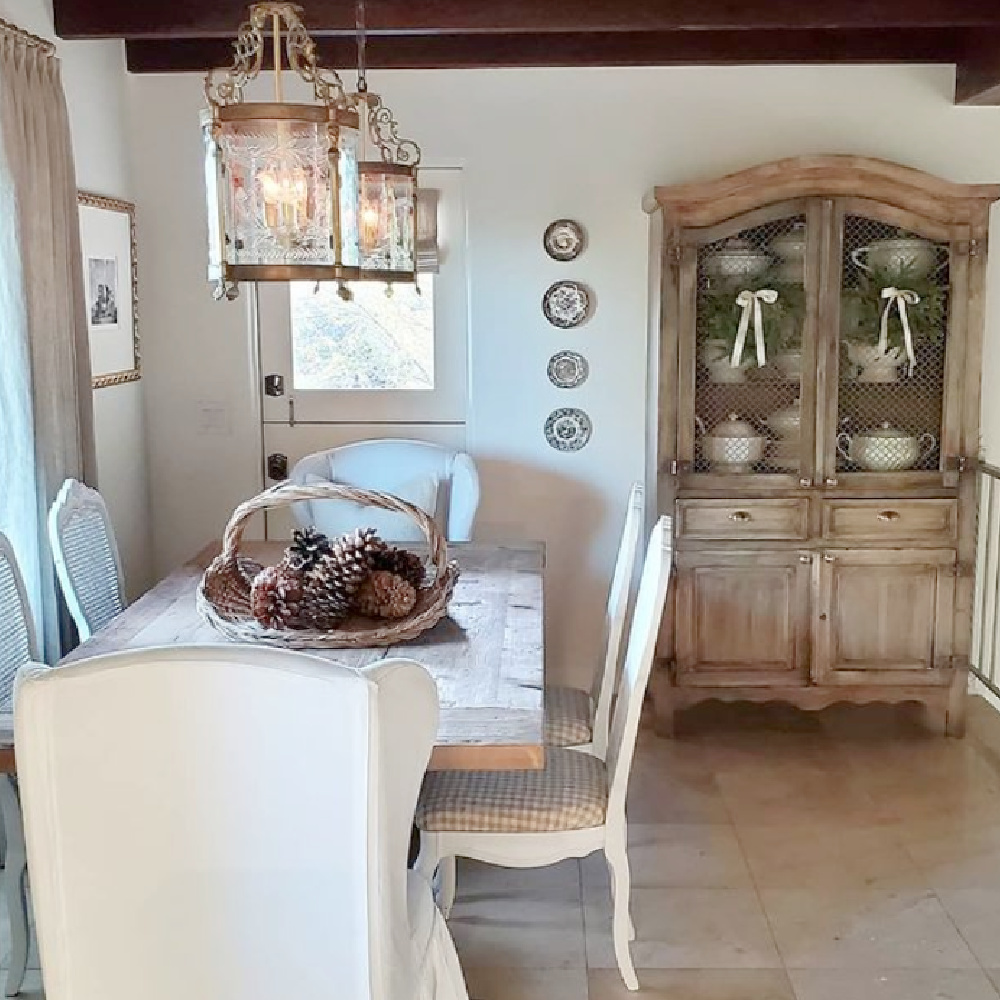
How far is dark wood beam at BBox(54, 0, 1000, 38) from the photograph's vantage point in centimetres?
360

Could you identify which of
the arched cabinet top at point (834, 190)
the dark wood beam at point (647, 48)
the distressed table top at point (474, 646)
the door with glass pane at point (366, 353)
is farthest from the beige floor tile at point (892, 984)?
the dark wood beam at point (647, 48)

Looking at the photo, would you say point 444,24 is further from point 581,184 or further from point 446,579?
point 446,579

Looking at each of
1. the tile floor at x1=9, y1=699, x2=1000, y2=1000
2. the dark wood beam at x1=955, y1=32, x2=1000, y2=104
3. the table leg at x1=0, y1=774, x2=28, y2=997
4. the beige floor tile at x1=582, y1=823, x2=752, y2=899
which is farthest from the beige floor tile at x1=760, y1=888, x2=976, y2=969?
the dark wood beam at x1=955, y1=32, x2=1000, y2=104

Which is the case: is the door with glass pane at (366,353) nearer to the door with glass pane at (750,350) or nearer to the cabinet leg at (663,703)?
the door with glass pane at (750,350)

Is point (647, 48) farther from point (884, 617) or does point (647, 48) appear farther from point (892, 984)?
point (892, 984)

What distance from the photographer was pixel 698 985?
2730 millimetres

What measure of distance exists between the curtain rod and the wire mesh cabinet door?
246 cm

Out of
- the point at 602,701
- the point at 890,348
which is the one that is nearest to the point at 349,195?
the point at 602,701

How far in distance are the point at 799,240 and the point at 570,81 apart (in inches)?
40.6

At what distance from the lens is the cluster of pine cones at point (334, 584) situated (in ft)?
8.68

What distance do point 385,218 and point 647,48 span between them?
1797 mm

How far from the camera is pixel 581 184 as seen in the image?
4.46 metres

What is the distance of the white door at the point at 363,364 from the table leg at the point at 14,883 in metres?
2.22

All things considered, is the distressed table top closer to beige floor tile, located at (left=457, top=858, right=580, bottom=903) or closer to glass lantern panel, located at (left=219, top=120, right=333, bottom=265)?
beige floor tile, located at (left=457, top=858, right=580, bottom=903)
